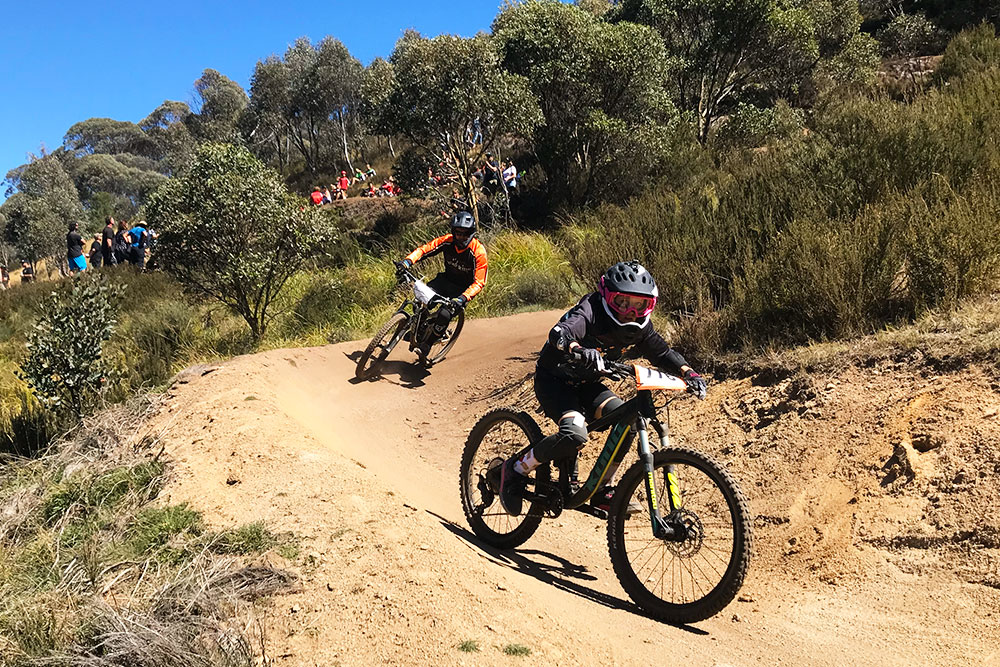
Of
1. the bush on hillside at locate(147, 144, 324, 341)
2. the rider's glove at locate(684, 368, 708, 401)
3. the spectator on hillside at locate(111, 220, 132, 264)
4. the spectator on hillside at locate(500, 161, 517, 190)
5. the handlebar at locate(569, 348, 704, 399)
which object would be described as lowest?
the rider's glove at locate(684, 368, 708, 401)

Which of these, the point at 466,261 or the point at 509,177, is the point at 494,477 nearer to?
the point at 466,261

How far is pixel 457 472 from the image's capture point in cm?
734

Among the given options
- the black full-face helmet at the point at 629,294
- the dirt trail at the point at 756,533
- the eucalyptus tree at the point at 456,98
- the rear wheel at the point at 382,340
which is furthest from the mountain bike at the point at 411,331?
the eucalyptus tree at the point at 456,98

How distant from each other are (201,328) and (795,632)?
1118 cm

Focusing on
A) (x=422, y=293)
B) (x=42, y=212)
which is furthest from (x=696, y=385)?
(x=42, y=212)

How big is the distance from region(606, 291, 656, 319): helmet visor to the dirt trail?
5.90ft

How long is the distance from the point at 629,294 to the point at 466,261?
17.8 feet

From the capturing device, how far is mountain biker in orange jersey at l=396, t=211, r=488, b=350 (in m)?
9.38

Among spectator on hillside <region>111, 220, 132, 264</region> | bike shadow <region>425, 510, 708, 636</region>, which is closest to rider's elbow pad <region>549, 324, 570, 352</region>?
bike shadow <region>425, 510, 708, 636</region>

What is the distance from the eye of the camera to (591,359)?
167 inches

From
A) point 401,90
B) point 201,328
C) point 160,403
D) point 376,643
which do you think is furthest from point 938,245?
point 401,90

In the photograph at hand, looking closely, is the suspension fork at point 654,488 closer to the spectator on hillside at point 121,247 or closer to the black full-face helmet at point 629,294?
the black full-face helmet at point 629,294

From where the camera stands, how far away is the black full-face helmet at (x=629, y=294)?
4535 millimetres

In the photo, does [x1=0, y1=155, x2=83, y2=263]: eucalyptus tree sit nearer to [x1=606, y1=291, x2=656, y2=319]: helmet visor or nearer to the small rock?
[x1=606, y1=291, x2=656, y2=319]: helmet visor
